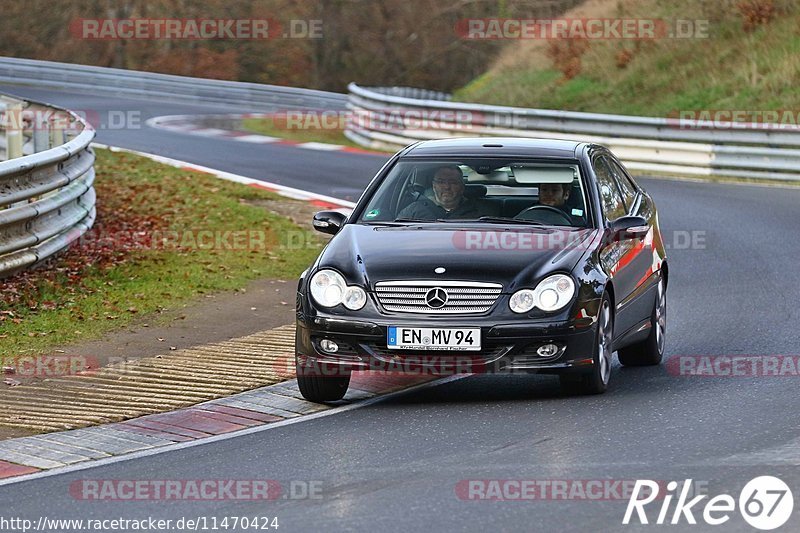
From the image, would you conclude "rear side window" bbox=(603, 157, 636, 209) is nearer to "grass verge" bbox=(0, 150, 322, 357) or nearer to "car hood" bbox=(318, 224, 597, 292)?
"car hood" bbox=(318, 224, 597, 292)

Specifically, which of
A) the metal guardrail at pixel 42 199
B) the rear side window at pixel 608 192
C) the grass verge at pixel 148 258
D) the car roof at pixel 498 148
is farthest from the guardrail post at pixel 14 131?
the rear side window at pixel 608 192

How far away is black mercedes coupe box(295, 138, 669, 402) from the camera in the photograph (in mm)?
8531

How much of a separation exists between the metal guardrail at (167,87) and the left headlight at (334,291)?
2904 centimetres

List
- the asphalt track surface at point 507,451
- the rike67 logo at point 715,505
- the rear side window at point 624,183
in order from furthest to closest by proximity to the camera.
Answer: the rear side window at point 624,183 → the asphalt track surface at point 507,451 → the rike67 logo at point 715,505

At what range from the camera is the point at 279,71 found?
188ft

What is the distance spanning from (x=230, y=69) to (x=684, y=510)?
5101cm

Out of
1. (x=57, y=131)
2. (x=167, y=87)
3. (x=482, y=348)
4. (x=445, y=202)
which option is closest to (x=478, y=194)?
(x=445, y=202)

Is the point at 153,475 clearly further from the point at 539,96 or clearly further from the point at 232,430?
the point at 539,96

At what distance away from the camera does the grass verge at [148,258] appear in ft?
38.5

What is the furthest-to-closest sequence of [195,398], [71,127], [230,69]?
[230,69] < [71,127] < [195,398]

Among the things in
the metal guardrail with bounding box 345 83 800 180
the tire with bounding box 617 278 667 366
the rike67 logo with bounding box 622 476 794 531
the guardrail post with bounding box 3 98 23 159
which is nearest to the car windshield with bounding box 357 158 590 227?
the tire with bounding box 617 278 667 366

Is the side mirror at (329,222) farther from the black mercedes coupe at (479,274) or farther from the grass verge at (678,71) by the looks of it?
the grass verge at (678,71)

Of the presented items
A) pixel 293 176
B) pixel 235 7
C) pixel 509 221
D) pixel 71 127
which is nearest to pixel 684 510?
pixel 509 221

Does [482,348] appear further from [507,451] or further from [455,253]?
[507,451]
